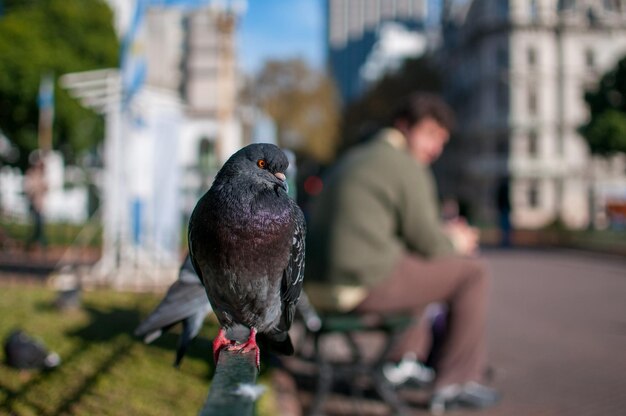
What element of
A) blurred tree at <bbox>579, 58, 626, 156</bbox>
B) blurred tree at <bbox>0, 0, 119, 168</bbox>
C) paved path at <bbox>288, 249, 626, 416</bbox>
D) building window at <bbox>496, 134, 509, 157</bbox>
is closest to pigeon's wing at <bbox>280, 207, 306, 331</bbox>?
paved path at <bbox>288, 249, 626, 416</bbox>

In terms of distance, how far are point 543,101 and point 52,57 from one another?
1530 inches

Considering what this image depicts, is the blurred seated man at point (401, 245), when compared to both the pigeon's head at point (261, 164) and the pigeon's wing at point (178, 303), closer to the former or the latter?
the pigeon's wing at point (178, 303)

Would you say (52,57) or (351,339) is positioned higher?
(52,57)

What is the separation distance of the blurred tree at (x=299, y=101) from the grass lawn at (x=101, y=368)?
34050mm

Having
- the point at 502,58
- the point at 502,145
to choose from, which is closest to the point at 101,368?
the point at 502,145

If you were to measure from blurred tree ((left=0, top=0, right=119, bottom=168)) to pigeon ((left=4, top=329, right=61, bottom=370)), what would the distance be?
27.8 m

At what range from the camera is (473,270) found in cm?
498

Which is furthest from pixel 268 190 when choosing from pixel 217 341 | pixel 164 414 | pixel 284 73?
pixel 284 73

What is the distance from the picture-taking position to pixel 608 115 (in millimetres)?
29062

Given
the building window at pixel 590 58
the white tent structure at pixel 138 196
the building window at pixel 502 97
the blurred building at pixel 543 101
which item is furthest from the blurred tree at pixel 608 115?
the building window at pixel 590 58

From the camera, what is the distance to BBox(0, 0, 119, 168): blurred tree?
29.1 metres

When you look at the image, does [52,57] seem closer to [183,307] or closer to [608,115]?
[608,115]

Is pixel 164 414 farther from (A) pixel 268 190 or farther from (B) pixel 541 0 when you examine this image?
(B) pixel 541 0

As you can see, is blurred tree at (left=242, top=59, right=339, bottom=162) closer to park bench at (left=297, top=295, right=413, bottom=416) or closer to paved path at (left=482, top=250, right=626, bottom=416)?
paved path at (left=482, top=250, right=626, bottom=416)
